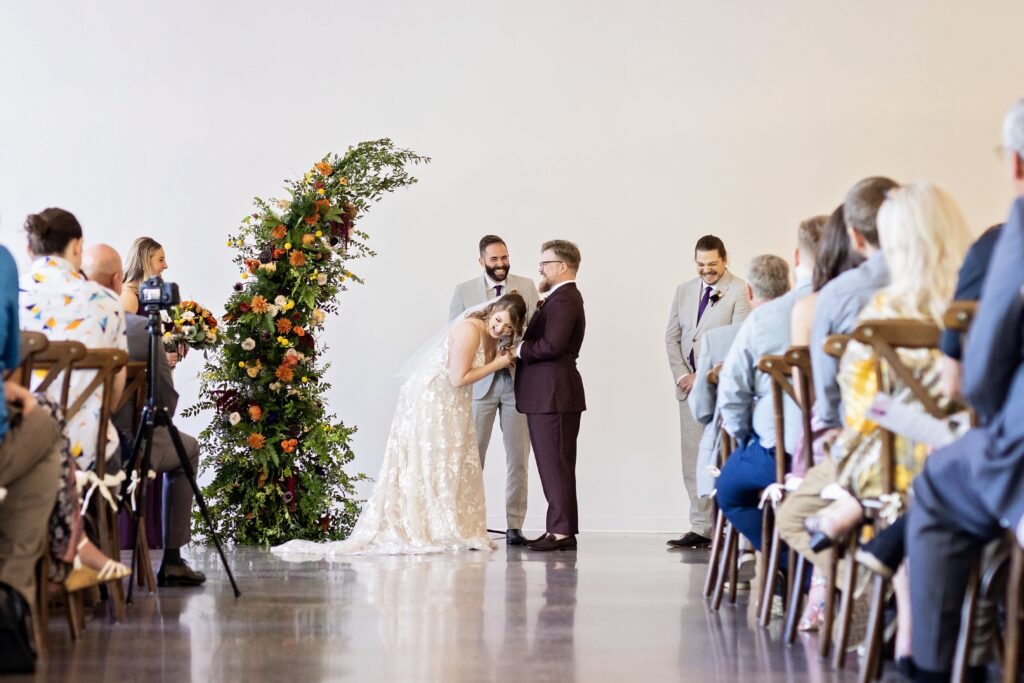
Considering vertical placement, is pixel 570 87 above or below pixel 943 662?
above

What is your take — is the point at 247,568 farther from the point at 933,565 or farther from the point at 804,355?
the point at 933,565

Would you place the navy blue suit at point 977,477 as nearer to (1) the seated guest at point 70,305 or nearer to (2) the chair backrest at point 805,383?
(2) the chair backrest at point 805,383

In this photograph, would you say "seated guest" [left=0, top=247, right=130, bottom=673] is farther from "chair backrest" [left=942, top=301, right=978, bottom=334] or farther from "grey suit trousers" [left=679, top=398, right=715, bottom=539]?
"grey suit trousers" [left=679, top=398, right=715, bottom=539]

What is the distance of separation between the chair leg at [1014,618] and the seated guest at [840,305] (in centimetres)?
90

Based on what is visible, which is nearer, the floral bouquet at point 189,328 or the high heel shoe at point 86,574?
the high heel shoe at point 86,574

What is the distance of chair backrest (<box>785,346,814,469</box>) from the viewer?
132 inches

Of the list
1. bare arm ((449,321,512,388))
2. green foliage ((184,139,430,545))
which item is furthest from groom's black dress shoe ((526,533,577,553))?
green foliage ((184,139,430,545))

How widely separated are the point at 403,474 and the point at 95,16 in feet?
13.8

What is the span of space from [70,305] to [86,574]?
96 cm

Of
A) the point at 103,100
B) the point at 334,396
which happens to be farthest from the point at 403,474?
the point at 103,100

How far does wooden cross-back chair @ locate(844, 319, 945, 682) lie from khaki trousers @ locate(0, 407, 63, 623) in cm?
192

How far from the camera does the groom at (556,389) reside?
6.49 metres

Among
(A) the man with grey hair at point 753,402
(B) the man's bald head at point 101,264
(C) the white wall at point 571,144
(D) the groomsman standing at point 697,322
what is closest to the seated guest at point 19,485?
(B) the man's bald head at point 101,264

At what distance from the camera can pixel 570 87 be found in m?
8.29
